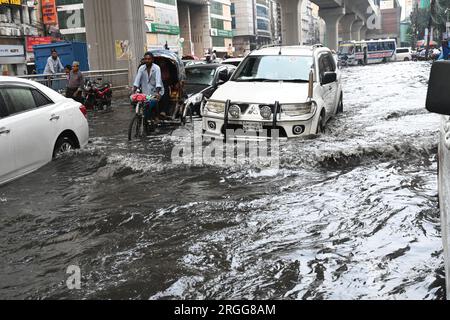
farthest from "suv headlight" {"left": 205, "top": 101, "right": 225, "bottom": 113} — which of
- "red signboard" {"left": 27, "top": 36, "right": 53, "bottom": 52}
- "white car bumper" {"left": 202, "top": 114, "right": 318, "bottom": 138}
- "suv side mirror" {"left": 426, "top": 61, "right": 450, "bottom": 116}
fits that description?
"red signboard" {"left": 27, "top": 36, "right": 53, "bottom": 52}

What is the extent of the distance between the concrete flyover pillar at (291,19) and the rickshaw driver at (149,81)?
1665 inches

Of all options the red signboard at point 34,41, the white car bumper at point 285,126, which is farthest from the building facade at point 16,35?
the white car bumper at point 285,126

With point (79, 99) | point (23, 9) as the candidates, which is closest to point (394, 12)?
point (23, 9)

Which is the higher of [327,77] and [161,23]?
[161,23]

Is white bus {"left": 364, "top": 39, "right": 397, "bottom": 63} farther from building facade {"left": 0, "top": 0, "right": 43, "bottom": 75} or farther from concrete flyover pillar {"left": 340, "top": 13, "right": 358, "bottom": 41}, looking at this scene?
building facade {"left": 0, "top": 0, "right": 43, "bottom": 75}

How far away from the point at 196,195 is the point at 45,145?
2.35m

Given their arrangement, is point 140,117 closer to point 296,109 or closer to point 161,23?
point 296,109

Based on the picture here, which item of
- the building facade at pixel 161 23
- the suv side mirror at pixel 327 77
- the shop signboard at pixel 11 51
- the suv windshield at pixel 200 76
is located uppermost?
the building facade at pixel 161 23

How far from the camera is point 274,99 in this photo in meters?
8.13

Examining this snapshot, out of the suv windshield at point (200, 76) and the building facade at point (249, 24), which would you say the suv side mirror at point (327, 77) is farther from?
the building facade at point (249, 24)

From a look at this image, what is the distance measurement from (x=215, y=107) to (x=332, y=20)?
62.9m

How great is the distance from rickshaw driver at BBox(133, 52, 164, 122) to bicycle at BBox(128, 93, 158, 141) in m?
0.08

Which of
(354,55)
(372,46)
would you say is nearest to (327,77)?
(354,55)

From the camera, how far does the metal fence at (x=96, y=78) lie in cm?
1710
